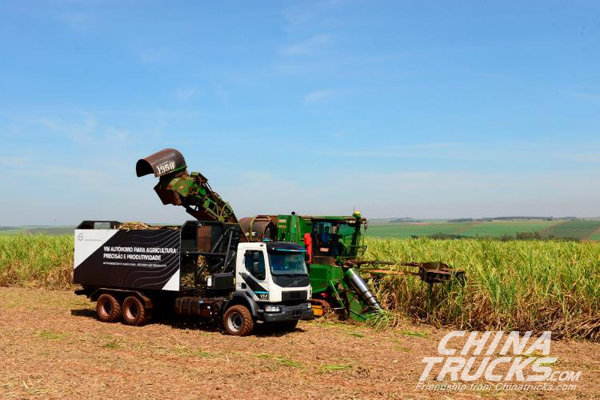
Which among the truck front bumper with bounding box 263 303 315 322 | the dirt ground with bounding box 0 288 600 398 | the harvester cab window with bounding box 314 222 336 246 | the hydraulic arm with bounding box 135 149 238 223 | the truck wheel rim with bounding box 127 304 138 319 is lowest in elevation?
the dirt ground with bounding box 0 288 600 398

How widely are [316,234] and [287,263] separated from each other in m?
3.32

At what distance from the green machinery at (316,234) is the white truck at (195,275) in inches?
57.3

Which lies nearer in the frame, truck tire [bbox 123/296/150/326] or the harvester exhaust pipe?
truck tire [bbox 123/296/150/326]

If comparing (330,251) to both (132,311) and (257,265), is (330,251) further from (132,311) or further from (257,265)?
(132,311)

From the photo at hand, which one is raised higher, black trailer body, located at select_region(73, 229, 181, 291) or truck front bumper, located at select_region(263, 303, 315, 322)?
black trailer body, located at select_region(73, 229, 181, 291)

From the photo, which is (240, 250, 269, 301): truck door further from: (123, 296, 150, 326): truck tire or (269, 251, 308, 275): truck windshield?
(123, 296, 150, 326): truck tire

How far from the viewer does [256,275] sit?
52.2 ft

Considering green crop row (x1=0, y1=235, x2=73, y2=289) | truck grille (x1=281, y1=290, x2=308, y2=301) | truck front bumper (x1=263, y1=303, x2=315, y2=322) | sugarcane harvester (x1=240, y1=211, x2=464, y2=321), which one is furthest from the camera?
green crop row (x1=0, y1=235, x2=73, y2=289)

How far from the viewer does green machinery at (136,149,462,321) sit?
17.8m

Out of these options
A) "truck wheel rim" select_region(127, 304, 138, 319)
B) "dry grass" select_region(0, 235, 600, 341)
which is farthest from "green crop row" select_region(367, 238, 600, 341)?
"truck wheel rim" select_region(127, 304, 138, 319)

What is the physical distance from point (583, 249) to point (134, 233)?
14.9 m

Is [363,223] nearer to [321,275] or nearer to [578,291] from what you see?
[321,275]

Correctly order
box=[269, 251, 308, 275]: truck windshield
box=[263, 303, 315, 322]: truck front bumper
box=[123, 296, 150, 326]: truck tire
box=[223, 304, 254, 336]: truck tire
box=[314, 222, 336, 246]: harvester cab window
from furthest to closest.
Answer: box=[314, 222, 336, 246]: harvester cab window
box=[123, 296, 150, 326]: truck tire
box=[269, 251, 308, 275]: truck windshield
box=[223, 304, 254, 336]: truck tire
box=[263, 303, 315, 322]: truck front bumper

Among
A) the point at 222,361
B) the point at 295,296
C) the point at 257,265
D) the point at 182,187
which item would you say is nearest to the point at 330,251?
the point at 295,296
